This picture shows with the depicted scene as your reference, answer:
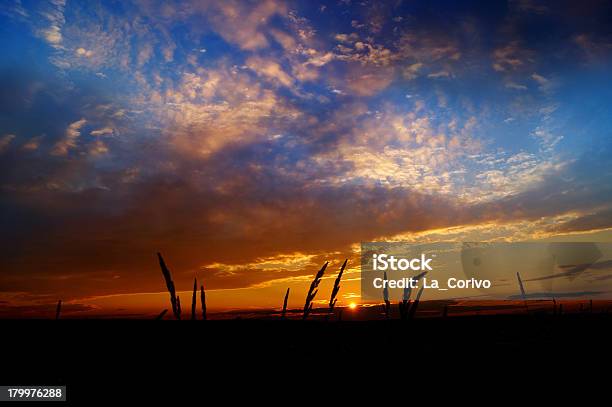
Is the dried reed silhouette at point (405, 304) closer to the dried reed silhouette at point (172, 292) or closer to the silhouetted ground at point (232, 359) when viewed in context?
the silhouetted ground at point (232, 359)

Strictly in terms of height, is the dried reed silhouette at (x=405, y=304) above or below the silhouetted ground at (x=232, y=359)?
above

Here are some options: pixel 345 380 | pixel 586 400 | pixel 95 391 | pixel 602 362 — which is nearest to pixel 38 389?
pixel 95 391

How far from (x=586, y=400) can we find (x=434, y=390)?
4.10ft

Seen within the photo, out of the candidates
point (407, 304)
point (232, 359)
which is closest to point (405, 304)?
point (407, 304)

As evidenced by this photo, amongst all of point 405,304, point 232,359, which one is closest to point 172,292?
point 232,359

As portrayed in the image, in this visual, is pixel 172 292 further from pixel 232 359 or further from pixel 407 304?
pixel 407 304

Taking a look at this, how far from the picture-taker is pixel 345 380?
12.9 ft

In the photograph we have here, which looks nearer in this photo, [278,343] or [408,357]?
[408,357]

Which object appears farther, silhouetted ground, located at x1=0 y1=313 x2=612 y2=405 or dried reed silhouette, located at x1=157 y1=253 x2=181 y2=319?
dried reed silhouette, located at x1=157 y1=253 x2=181 y2=319

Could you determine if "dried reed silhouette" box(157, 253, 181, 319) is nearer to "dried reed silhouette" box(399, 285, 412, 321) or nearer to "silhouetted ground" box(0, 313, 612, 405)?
"silhouetted ground" box(0, 313, 612, 405)

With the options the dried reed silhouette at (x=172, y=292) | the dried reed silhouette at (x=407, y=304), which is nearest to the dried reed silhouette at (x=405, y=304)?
the dried reed silhouette at (x=407, y=304)

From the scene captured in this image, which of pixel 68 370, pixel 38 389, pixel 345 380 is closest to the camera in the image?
pixel 38 389

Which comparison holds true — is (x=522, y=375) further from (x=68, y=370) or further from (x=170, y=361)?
(x=68, y=370)

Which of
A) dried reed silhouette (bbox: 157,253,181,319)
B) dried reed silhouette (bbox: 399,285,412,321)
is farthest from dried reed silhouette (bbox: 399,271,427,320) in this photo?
dried reed silhouette (bbox: 157,253,181,319)
